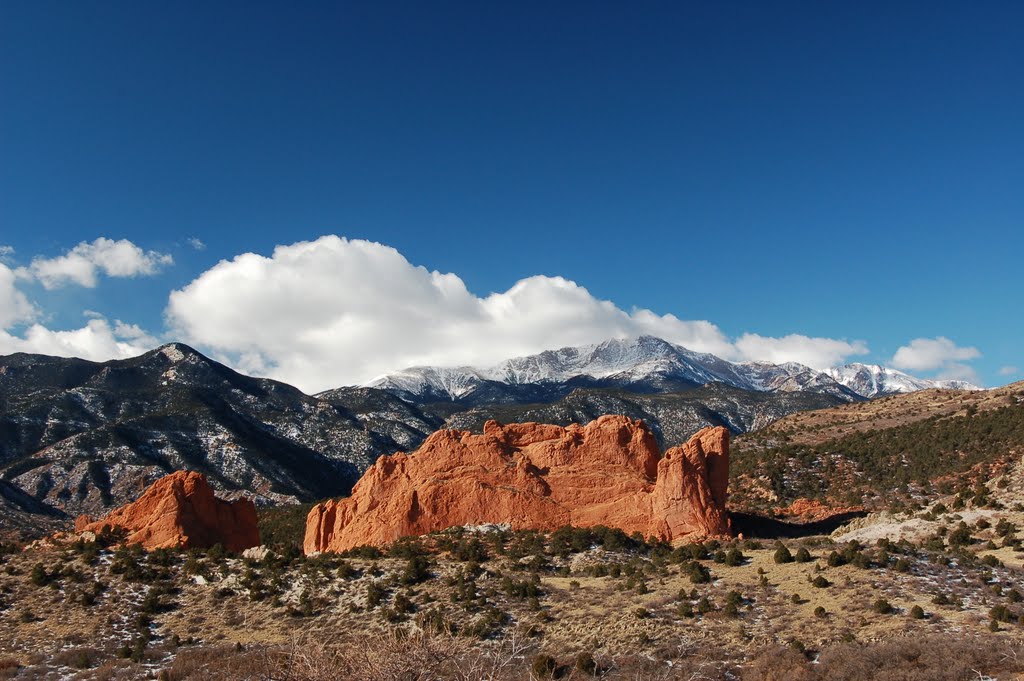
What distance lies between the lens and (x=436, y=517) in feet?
144

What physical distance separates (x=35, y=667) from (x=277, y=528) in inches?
1650

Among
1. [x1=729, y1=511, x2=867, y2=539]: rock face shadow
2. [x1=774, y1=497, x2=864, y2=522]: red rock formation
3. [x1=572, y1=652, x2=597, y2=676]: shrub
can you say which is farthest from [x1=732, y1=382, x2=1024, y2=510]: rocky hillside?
[x1=572, y1=652, x2=597, y2=676]: shrub

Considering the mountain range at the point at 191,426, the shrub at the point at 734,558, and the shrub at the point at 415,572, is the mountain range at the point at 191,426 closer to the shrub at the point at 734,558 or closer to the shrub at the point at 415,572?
the shrub at the point at 415,572

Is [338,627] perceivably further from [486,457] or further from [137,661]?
[486,457]

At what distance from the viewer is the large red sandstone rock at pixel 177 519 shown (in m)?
42.5

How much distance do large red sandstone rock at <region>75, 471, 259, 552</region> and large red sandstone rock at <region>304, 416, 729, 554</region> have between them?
7.08 metres

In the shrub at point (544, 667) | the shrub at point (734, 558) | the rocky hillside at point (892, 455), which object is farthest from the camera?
the rocky hillside at point (892, 455)

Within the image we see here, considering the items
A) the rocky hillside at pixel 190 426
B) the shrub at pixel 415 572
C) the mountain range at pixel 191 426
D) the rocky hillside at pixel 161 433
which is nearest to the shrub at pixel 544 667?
the shrub at pixel 415 572

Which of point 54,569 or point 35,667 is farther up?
point 54,569

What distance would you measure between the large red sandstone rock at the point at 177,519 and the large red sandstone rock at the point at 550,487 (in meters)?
7.08

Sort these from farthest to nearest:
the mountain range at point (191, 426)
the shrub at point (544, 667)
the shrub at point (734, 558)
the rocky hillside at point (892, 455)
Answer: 1. the mountain range at point (191, 426)
2. the rocky hillside at point (892, 455)
3. the shrub at point (734, 558)
4. the shrub at point (544, 667)

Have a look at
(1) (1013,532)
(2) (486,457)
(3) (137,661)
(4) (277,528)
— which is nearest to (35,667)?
(3) (137,661)

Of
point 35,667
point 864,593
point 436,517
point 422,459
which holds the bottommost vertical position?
point 35,667

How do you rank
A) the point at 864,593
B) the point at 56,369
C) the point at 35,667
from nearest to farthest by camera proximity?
the point at 35,667 < the point at 864,593 < the point at 56,369
